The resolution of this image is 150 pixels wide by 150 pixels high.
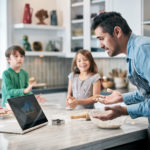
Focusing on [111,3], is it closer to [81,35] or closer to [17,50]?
[81,35]

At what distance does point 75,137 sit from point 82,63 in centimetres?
→ 155

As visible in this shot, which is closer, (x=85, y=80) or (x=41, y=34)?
(x=85, y=80)

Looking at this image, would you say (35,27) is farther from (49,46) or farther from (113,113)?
(113,113)

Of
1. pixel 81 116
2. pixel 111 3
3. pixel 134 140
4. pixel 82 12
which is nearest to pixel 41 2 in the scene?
pixel 82 12

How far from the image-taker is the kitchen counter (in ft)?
5.01

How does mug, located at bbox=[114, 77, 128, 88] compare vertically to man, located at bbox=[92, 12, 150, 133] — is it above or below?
below

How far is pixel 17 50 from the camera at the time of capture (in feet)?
10.8

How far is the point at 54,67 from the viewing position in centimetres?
524

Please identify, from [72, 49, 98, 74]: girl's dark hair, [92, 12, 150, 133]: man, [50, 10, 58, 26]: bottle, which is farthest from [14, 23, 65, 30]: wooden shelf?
[92, 12, 150, 133]: man

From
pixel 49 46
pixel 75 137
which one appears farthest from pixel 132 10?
pixel 75 137

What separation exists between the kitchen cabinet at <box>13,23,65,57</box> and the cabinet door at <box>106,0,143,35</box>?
Result: 3.57ft

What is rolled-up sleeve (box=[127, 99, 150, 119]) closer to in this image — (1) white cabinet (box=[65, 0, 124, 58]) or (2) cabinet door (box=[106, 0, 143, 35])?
(2) cabinet door (box=[106, 0, 143, 35])

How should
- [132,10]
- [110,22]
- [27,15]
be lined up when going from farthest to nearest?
[27,15] < [132,10] < [110,22]

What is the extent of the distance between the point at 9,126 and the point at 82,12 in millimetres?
3020
